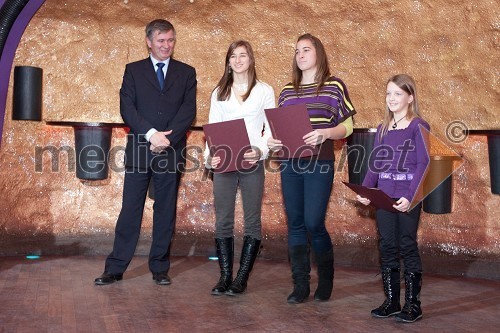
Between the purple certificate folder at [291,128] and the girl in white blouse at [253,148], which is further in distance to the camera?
the girl in white blouse at [253,148]

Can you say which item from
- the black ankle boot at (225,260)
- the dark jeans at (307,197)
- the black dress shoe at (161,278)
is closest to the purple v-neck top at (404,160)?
the dark jeans at (307,197)

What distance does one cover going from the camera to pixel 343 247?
224 inches

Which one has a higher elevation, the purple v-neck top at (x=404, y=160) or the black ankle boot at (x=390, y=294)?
the purple v-neck top at (x=404, y=160)

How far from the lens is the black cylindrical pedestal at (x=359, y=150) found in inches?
200

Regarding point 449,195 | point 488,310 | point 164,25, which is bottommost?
point 488,310

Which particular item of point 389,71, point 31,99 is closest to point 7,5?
point 31,99

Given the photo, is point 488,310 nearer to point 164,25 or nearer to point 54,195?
point 164,25

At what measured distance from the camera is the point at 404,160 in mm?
3457

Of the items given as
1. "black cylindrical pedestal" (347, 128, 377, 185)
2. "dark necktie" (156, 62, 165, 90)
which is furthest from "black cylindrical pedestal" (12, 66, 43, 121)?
"black cylindrical pedestal" (347, 128, 377, 185)

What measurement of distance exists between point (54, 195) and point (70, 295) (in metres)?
2.09

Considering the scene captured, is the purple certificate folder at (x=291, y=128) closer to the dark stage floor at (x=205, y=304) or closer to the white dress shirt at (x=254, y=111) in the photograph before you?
the white dress shirt at (x=254, y=111)

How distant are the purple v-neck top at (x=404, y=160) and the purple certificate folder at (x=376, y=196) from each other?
0.29 ft

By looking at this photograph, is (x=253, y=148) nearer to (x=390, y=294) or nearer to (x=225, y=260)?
(x=225, y=260)

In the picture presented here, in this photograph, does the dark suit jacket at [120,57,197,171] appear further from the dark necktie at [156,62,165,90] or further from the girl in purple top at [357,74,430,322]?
the girl in purple top at [357,74,430,322]
